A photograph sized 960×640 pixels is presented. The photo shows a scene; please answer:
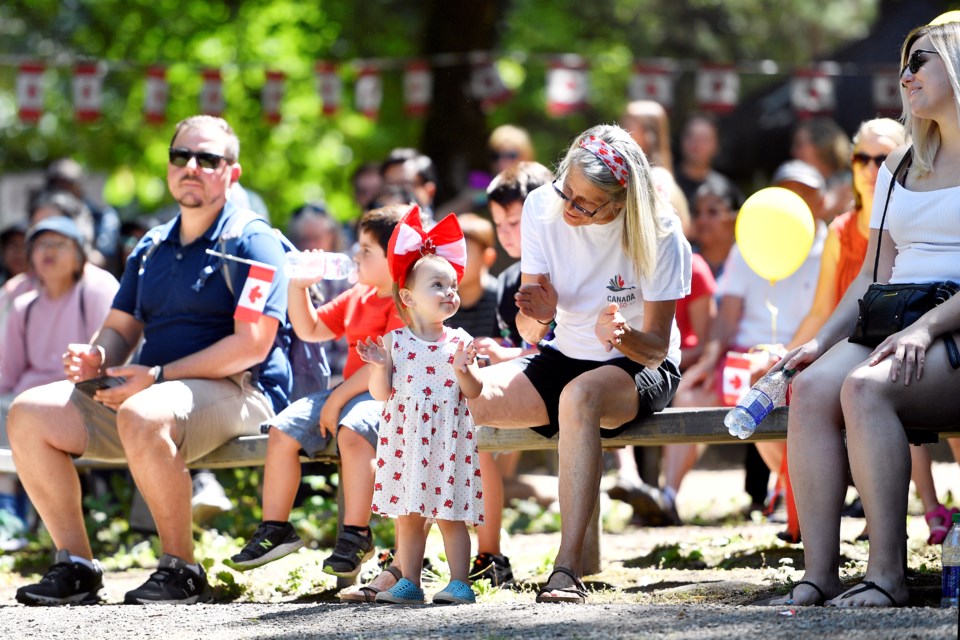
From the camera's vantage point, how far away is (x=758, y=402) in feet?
14.9

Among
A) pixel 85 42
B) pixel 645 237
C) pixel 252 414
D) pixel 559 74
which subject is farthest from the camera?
pixel 85 42

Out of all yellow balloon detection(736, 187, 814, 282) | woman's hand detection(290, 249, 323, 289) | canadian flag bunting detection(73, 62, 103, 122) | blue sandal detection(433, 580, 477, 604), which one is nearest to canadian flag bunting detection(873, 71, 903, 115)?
yellow balloon detection(736, 187, 814, 282)

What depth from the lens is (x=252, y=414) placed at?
579 centimetres

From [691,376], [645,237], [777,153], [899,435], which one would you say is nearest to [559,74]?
[777,153]

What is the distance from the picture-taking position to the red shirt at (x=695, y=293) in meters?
7.47

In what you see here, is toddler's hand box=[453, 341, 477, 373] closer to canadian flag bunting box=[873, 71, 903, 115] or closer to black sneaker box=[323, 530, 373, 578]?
black sneaker box=[323, 530, 373, 578]

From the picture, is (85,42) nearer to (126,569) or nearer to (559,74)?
(559,74)

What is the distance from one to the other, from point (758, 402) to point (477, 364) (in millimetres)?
1069

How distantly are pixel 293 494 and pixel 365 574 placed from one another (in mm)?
475

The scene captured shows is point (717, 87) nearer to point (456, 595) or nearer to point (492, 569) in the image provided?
point (492, 569)

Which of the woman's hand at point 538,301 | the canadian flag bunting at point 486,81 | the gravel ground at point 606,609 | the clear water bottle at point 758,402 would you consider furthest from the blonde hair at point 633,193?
the canadian flag bunting at point 486,81

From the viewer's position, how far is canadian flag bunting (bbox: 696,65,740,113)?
43.3 ft

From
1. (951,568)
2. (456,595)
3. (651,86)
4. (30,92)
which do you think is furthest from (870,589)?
(30,92)


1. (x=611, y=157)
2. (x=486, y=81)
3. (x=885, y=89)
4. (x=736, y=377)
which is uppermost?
(x=486, y=81)
